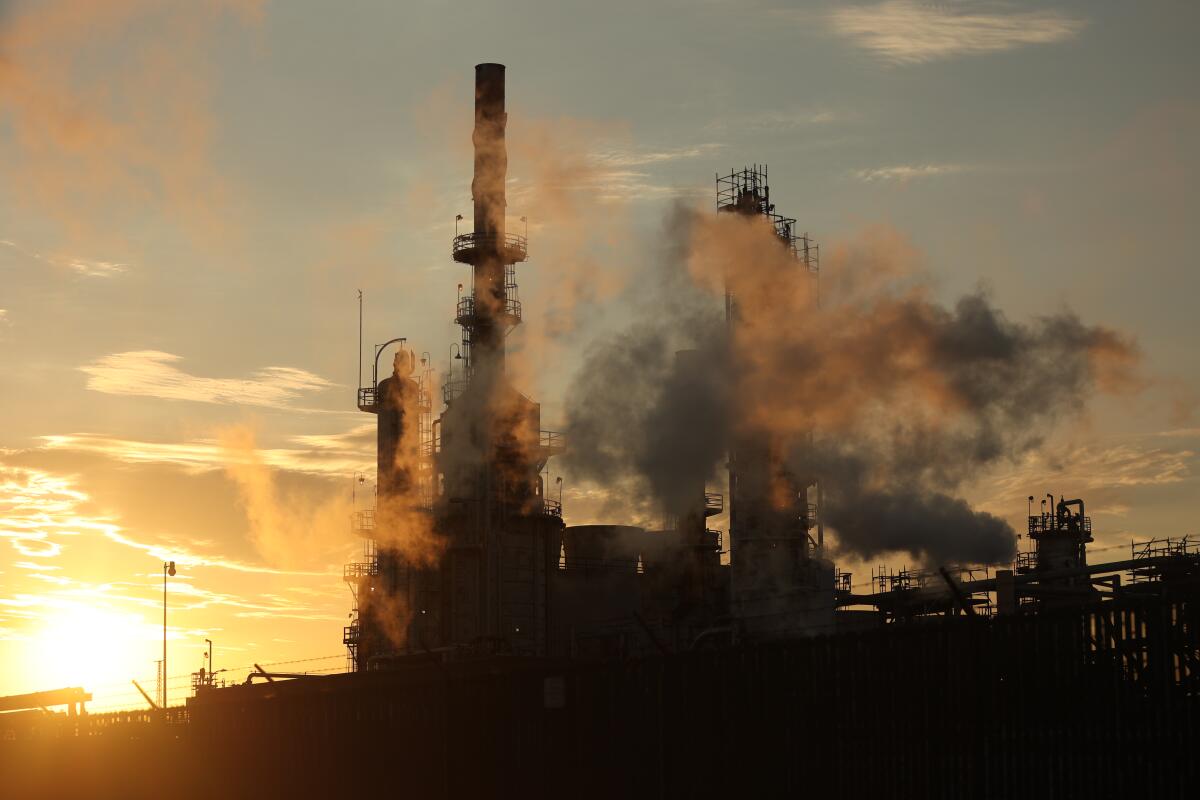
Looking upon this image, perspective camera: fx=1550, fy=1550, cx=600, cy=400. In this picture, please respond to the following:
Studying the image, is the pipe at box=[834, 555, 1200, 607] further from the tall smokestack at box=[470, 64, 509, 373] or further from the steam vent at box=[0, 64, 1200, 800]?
the tall smokestack at box=[470, 64, 509, 373]

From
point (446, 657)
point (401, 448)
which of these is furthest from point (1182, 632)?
point (401, 448)

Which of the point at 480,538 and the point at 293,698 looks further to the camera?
the point at 480,538

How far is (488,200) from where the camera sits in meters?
77.2

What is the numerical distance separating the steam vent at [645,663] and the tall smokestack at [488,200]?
0.13m

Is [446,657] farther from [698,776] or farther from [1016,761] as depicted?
[1016,761]

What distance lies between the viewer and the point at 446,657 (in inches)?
2704

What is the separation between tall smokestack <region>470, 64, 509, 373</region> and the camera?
76.6 m

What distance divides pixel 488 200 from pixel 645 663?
48014 millimetres

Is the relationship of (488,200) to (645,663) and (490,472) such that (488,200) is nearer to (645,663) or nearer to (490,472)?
(490,472)

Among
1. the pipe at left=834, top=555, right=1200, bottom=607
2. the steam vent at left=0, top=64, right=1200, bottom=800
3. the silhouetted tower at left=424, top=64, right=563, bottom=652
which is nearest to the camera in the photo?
the steam vent at left=0, top=64, right=1200, bottom=800

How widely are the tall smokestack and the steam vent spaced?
0.13 meters

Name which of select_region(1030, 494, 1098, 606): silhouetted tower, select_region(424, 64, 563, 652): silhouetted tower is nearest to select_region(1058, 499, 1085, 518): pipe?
select_region(1030, 494, 1098, 606): silhouetted tower

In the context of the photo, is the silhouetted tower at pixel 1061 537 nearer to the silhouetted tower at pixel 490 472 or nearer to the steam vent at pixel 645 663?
the steam vent at pixel 645 663

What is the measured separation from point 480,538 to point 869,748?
155 feet
